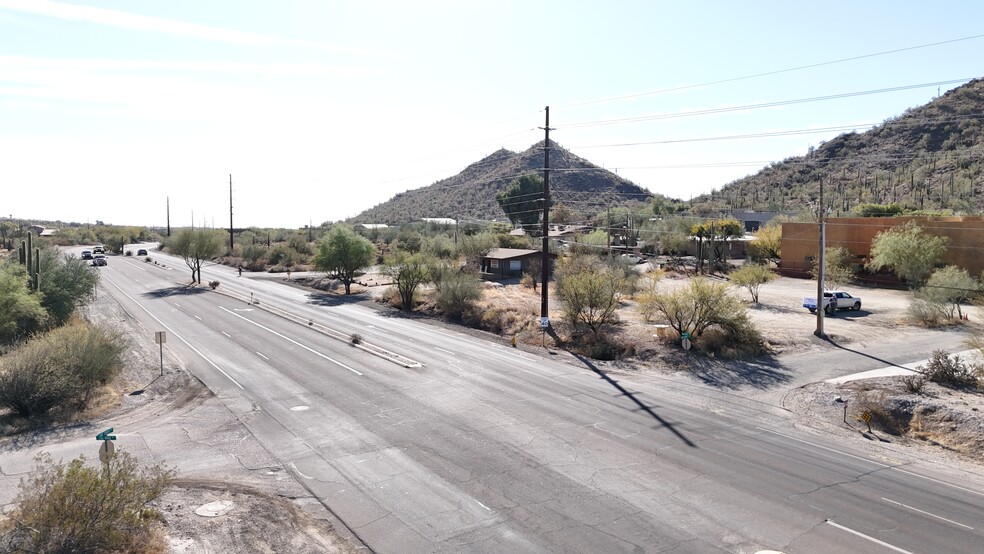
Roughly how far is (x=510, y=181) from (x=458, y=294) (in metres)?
128

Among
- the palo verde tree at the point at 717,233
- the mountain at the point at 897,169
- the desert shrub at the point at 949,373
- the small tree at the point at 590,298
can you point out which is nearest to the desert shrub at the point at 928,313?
the desert shrub at the point at 949,373

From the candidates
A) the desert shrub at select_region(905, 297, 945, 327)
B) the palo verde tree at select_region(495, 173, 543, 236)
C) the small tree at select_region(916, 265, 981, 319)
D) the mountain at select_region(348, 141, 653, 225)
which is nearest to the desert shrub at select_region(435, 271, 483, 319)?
the desert shrub at select_region(905, 297, 945, 327)

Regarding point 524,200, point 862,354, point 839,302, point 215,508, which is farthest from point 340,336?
point 524,200

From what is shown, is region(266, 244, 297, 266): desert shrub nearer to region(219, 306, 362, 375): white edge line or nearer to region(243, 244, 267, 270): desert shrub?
region(243, 244, 267, 270): desert shrub

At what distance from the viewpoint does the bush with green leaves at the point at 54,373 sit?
19.5 meters

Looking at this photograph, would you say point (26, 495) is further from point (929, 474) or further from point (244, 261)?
point (244, 261)

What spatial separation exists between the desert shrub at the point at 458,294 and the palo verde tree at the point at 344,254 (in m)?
15.7

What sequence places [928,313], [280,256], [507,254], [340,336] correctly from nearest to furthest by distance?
[340,336]
[928,313]
[507,254]
[280,256]

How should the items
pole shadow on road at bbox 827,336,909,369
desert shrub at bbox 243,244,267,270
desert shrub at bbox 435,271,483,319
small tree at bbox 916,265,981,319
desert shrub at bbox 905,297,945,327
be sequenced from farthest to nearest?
A: desert shrub at bbox 243,244,267,270
desert shrub at bbox 435,271,483,319
small tree at bbox 916,265,981,319
desert shrub at bbox 905,297,945,327
pole shadow on road at bbox 827,336,909,369

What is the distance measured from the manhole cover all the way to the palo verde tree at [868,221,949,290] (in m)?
51.4

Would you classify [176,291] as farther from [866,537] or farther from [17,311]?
[866,537]

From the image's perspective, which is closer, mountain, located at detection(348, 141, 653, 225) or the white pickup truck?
the white pickup truck

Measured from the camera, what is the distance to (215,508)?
13281 millimetres

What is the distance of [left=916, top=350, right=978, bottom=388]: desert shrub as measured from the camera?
23.2m
